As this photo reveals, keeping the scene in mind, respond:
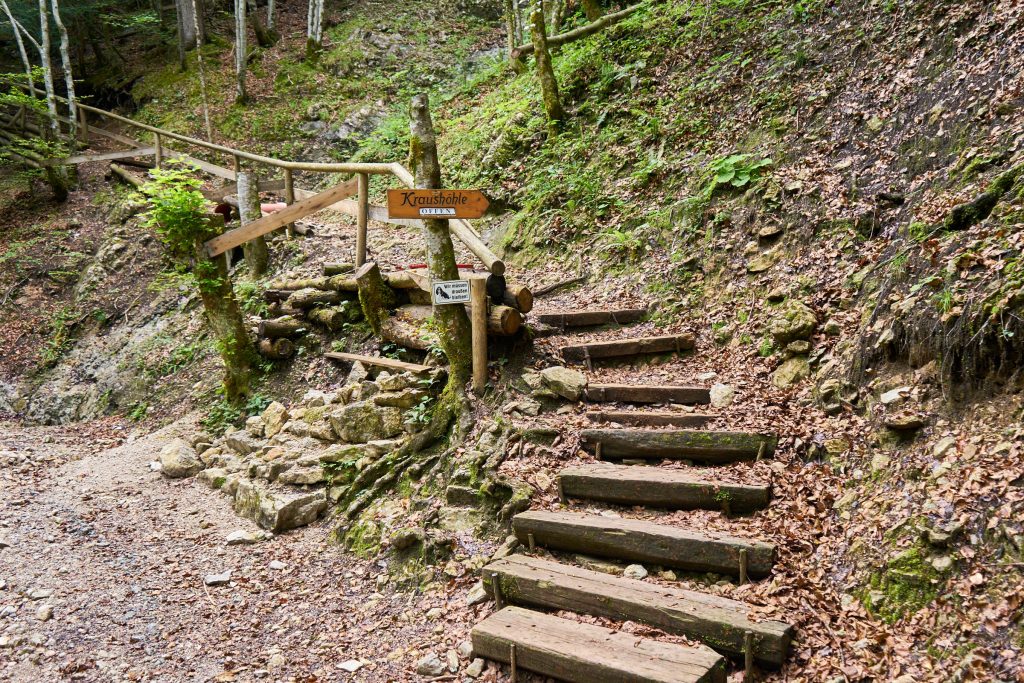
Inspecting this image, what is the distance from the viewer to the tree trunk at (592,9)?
→ 1279 cm

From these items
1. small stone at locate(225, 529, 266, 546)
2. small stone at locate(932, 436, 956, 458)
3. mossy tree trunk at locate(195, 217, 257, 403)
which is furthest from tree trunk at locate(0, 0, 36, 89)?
small stone at locate(932, 436, 956, 458)

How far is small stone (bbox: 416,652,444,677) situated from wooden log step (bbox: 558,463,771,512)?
5.07 feet

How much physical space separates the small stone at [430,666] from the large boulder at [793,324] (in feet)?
12.9

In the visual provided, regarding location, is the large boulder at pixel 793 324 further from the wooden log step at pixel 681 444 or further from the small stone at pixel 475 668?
the small stone at pixel 475 668

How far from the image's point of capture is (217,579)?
5.79m

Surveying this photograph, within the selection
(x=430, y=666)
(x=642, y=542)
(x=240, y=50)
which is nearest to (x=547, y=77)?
(x=642, y=542)

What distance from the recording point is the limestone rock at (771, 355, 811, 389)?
5.53 meters

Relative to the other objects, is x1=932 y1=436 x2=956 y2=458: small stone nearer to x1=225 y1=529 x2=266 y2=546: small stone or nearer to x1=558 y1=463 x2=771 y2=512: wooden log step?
x1=558 y1=463 x2=771 y2=512: wooden log step

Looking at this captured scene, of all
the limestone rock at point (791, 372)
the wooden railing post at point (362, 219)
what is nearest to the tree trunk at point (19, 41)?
the wooden railing post at point (362, 219)

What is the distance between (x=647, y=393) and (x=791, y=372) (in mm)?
1243

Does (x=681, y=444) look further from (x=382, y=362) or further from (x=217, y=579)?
(x=217, y=579)

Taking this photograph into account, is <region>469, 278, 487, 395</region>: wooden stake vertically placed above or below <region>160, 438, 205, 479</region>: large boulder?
above

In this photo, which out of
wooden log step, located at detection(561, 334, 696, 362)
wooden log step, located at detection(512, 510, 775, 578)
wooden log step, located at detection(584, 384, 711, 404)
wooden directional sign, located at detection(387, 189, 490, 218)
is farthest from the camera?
wooden log step, located at detection(561, 334, 696, 362)

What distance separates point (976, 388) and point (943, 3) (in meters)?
5.67
